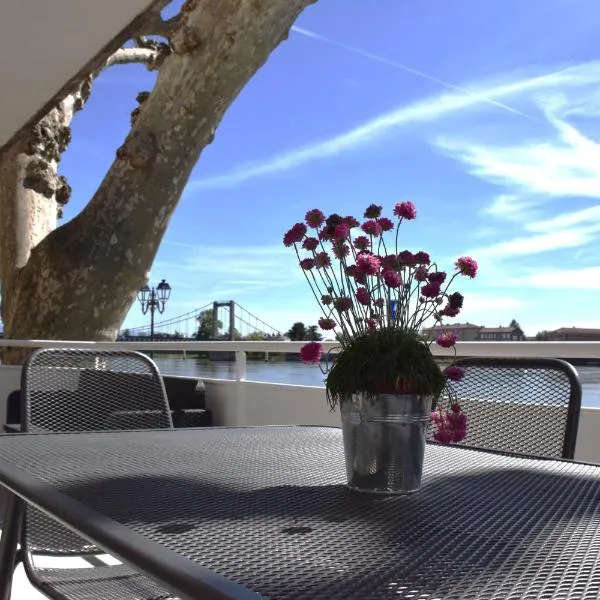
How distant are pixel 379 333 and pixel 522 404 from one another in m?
0.66

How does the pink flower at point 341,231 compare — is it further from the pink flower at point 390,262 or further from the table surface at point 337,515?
the table surface at point 337,515

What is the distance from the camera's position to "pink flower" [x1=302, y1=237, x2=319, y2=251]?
1060 millimetres

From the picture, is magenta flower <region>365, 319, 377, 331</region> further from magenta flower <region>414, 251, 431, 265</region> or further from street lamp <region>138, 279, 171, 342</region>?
street lamp <region>138, 279, 171, 342</region>

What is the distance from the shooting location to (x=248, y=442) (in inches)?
52.8

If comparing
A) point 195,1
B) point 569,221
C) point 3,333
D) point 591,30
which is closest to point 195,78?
point 195,1

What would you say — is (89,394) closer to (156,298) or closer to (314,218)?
(314,218)

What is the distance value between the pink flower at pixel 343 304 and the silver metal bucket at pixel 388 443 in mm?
128

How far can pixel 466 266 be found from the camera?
1035mm

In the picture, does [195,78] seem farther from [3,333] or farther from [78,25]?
[78,25]

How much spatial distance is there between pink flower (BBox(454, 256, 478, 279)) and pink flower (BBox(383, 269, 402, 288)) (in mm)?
103

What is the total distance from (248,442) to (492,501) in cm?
55

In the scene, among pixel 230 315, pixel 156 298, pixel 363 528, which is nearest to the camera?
pixel 363 528

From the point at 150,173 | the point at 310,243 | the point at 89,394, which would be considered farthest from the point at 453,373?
the point at 150,173

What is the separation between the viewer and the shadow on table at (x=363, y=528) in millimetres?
590
